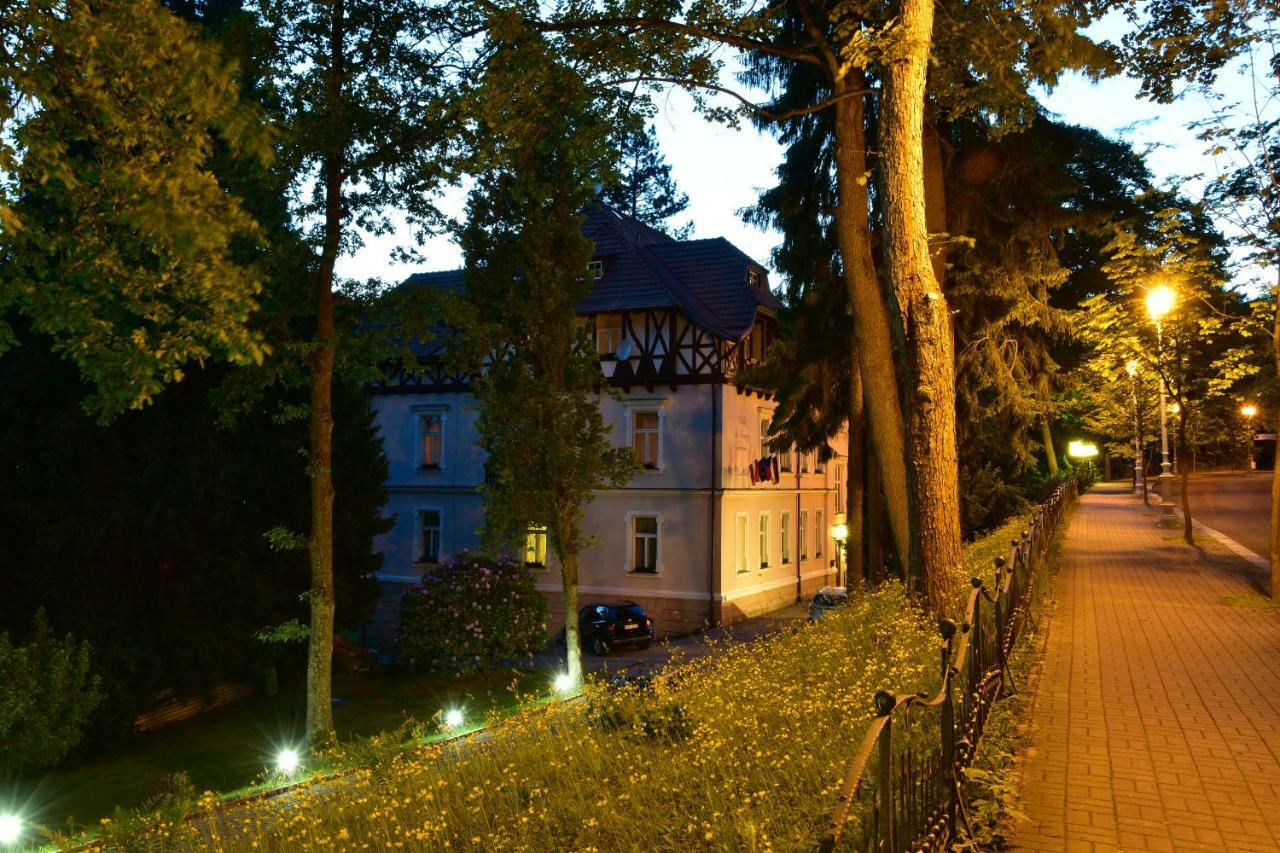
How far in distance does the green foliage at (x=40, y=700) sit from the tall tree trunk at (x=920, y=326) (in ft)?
41.2

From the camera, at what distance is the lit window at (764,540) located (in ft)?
109

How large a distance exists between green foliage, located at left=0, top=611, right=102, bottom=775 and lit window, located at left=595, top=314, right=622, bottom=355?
18851 millimetres

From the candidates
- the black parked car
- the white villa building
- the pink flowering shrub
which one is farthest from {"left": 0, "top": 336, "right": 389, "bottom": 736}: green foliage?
the white villa building

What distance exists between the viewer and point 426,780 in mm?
6871

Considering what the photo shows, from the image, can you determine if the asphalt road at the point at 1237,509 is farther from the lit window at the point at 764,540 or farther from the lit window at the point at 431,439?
the lit window at the point at 431,439

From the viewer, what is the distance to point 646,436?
1220 inches

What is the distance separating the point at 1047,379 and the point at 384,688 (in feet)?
54.7

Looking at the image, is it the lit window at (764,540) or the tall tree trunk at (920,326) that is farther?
the lit window at (764,540)

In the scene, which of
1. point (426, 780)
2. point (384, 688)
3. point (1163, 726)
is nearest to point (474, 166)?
point (426, 780)

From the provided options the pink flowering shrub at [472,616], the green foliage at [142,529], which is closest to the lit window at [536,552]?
the pink flowering shrub at [472,616]

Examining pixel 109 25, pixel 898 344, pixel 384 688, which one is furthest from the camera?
pixel 384 688

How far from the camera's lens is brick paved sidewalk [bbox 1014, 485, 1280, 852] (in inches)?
236

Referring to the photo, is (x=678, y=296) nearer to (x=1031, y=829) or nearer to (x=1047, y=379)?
(x=1047, y=379)

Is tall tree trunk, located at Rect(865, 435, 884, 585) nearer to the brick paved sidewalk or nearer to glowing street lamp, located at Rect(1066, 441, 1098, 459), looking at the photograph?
the brick paved sidewalk
